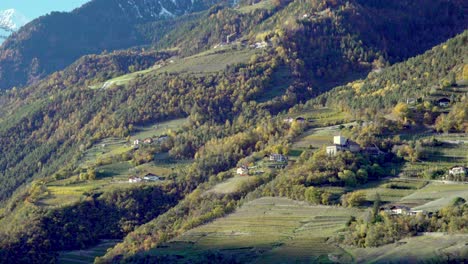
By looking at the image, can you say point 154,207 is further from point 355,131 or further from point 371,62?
point 371,62

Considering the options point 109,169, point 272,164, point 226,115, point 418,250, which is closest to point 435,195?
point 418,250

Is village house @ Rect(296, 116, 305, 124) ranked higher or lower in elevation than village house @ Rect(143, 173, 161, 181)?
higher

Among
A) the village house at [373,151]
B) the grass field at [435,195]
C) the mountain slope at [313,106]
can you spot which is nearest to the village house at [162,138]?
the mountain slope at [313,106]

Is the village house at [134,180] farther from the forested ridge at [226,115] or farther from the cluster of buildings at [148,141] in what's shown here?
the cluster of buildings at [148,141]

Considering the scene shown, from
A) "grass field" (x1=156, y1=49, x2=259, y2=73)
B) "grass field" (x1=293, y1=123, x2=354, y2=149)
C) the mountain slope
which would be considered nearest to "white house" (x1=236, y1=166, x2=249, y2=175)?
the mountain slope

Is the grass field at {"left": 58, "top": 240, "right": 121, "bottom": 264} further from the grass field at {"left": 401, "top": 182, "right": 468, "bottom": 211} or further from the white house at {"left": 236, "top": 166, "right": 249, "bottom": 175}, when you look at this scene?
the grass field at {"left": 401, "top": 182, "right": 468, "bottom": 211}

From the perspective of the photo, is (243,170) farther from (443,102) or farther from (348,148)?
(443,102)
